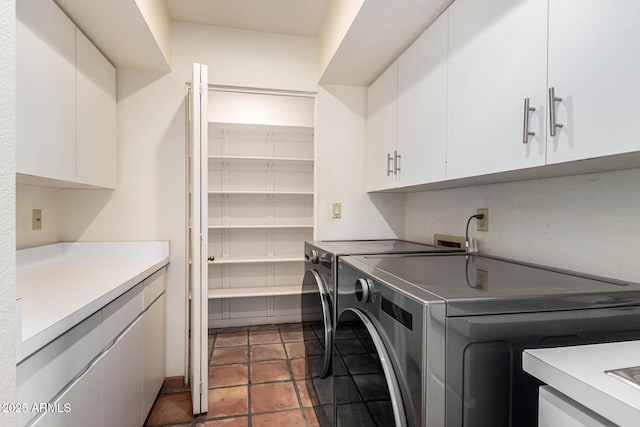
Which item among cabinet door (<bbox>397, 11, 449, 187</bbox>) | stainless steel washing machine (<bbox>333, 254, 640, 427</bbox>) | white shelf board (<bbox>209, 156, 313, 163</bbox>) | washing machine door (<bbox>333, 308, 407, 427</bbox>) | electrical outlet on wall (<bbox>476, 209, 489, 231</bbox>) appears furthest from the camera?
white shelf board (<bbox>209, 156, 313, 163</bbox>)

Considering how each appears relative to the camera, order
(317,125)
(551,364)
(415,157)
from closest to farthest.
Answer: (551,364) < (415,157) < (317,125)

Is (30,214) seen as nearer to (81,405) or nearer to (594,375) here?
(81,405)

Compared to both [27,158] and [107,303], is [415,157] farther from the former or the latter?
[27,158]

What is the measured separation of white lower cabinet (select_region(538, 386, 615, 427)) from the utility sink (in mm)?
82

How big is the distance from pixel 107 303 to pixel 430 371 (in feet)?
3.67

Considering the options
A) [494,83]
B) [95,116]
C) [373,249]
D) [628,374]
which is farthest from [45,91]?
[628,374]

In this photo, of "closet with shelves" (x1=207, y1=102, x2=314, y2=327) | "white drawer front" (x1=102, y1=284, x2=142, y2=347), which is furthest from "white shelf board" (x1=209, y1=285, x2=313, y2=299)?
"white drawer front" (x1=102, y1=284, x2=142, y2=347)

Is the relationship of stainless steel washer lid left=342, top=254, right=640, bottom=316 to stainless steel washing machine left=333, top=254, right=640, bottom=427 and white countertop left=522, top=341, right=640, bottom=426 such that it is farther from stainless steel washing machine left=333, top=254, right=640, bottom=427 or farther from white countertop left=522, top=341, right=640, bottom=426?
white countertop left=522, top=341, right=640, bottom=426

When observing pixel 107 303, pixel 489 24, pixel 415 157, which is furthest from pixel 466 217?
pixel 107 303

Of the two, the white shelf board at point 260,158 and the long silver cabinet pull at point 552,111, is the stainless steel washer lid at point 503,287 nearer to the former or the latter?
the long silver cabinet pull at point 552,111

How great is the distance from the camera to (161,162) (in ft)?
7.00

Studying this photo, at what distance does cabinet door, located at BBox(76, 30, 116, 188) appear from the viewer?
63.9 inches

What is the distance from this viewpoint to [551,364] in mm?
623

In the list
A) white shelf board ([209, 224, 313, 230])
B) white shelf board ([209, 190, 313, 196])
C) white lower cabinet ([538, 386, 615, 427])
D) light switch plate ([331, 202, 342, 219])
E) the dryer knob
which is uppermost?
white shelf board ([209, 190, 313, 196])
